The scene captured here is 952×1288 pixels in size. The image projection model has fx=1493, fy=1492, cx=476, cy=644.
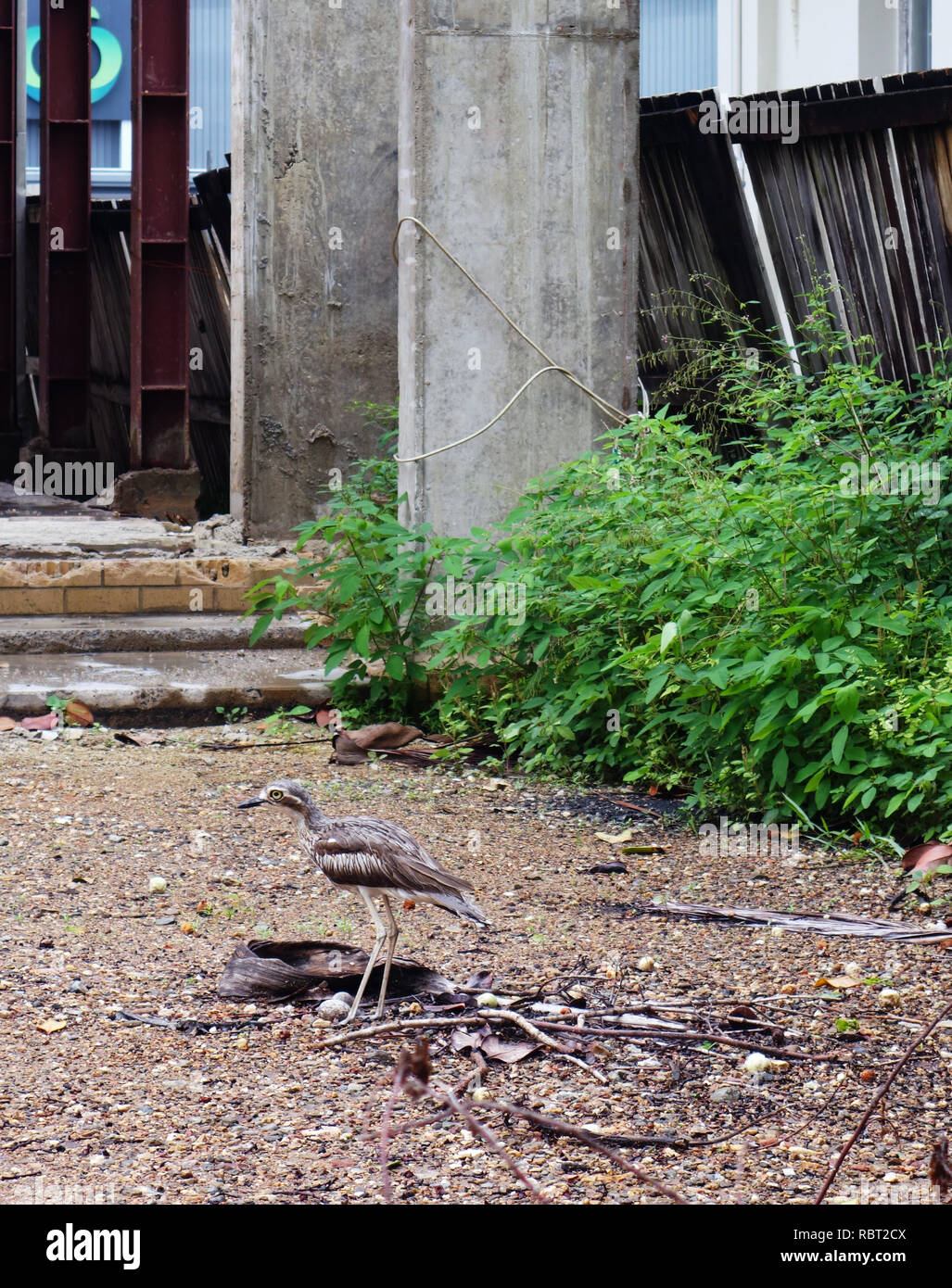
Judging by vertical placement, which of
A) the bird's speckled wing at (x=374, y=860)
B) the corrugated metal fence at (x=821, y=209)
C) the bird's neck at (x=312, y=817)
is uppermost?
the corrugated metal fence at (x=821, y=209)

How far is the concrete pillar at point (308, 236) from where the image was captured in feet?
29.9

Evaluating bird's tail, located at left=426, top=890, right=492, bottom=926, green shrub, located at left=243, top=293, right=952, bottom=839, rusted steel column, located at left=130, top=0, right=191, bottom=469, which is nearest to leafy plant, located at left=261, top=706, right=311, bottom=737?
green shrub, located at left=243, top=293, right=952, bottom=839

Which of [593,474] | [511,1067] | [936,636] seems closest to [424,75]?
[593,474]

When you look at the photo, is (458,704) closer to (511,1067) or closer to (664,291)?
(664,291)

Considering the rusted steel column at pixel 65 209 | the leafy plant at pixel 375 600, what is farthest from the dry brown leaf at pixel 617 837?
the rusted steel column at pixel 65 209

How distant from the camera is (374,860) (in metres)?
3.54

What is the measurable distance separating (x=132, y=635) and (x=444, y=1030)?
16.4 feet

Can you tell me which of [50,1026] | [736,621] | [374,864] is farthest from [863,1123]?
[736,621]
